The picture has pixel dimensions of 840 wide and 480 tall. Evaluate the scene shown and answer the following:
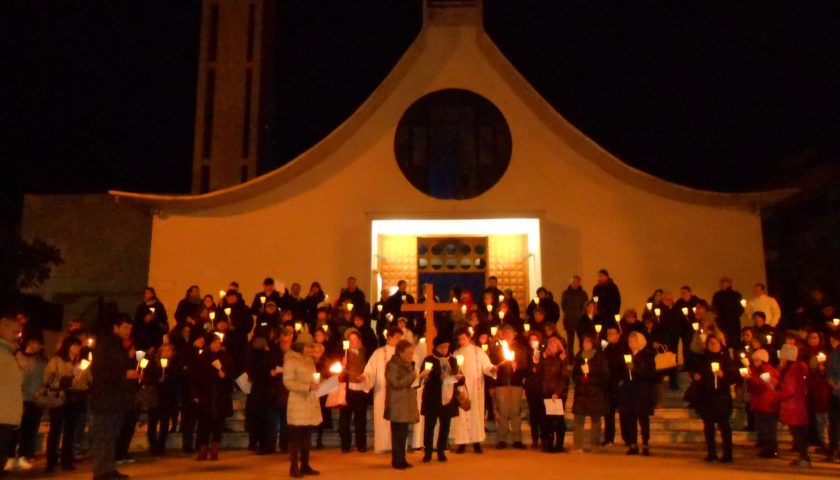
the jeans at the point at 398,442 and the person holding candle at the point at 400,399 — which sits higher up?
the person holding candle at the point at 400,399

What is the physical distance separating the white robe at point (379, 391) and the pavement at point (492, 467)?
0.19 meters

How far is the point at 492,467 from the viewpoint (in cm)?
921

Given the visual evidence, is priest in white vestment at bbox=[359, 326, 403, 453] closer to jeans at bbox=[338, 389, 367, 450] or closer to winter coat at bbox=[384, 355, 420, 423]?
jeans at bbox=[338, 389, 367, 450]

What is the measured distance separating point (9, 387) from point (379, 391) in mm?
4923

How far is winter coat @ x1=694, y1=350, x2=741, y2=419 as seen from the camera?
967 cm

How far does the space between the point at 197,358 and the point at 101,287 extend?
14.2 m

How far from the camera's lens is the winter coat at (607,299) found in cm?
1447

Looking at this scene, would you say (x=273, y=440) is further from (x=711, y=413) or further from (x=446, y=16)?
(x=446, y=16)

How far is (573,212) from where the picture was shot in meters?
17.9

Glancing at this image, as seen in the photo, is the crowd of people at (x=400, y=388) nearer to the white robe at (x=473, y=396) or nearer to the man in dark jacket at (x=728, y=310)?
the white robe at (x=473, y=396)

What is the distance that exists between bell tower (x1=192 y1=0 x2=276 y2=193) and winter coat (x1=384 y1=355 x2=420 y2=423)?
14766 millimetres

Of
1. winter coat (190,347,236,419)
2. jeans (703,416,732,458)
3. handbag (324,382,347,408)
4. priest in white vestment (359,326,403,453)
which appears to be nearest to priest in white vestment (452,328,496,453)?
priest in white vestment (359,326,403,453)

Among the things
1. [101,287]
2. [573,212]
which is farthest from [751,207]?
[101,287]

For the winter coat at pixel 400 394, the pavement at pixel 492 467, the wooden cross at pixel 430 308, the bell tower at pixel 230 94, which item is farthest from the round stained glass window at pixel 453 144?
the winter coat at pixel 400 394
